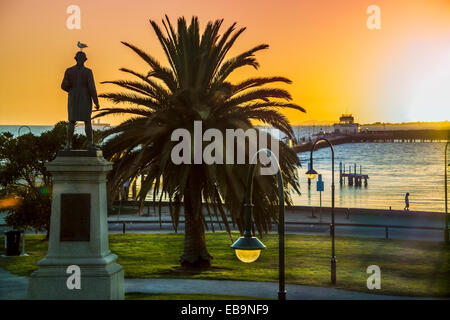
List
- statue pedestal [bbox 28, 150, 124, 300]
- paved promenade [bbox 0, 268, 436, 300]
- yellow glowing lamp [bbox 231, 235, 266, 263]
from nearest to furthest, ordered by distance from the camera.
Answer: yellow glowing lamp [bbox 231, 235, 266, 263]
statue pedestal [bbox 28, 150, 124, 300]
paved promenade [bbox 0, 268, 436, 300]

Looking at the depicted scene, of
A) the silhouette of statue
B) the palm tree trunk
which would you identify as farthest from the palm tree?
the silhouette of statue

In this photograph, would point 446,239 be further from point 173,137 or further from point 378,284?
point 173,137

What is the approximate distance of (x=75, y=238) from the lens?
1465cm

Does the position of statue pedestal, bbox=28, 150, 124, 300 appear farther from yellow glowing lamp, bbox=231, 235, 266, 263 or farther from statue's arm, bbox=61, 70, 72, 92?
yellow glowing lamp, bbox=231, 235, 266, 263

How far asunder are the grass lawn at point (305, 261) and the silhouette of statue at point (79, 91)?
899cm

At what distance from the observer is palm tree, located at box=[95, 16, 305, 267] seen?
2136cm

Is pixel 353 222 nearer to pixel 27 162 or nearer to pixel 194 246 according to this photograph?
pixel 194 246

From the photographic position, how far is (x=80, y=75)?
51.3 feet

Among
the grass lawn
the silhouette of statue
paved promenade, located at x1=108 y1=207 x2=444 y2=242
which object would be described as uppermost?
the silhouette of statue

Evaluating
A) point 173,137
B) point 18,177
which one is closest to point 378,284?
point 173,137

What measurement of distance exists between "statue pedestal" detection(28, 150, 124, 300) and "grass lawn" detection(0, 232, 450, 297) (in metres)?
8.10

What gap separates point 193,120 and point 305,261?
9.07 m

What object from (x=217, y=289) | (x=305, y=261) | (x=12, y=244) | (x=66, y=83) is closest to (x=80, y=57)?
(x=66, y=83)
